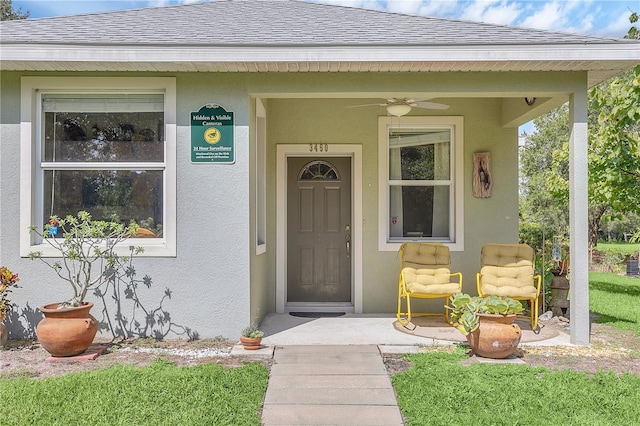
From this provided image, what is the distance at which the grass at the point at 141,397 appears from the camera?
2.92 meters

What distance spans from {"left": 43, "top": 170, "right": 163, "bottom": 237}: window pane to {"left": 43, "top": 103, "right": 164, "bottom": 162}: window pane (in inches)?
6.8

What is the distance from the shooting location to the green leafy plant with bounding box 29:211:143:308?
437 centimetres

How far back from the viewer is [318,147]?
6176 millimetres

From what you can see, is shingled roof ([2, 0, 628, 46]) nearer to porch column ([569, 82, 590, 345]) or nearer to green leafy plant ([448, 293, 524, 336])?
porch column ([569, 82, 590, 345])

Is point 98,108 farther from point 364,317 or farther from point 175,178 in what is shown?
→ point 364,317

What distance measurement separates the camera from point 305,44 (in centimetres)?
426

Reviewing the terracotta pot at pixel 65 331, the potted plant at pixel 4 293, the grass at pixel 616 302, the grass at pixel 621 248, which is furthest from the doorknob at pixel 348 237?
the grass at pixel 621 248

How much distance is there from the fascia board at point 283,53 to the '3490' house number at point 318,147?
1943 mm

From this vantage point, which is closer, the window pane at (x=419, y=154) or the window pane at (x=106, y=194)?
the window pane at (x=106, y=194)

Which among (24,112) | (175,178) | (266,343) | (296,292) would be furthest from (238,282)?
(24,112)

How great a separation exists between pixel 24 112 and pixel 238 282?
2.86 metres

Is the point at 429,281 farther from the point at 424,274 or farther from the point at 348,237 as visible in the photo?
the point at 348,237

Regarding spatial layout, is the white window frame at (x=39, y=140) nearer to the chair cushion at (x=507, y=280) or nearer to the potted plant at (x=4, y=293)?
the potted plant at (x=4, y=293)

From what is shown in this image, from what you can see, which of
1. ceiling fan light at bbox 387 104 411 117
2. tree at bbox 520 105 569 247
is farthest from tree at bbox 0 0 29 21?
tree at bbox 520 105 569 247
